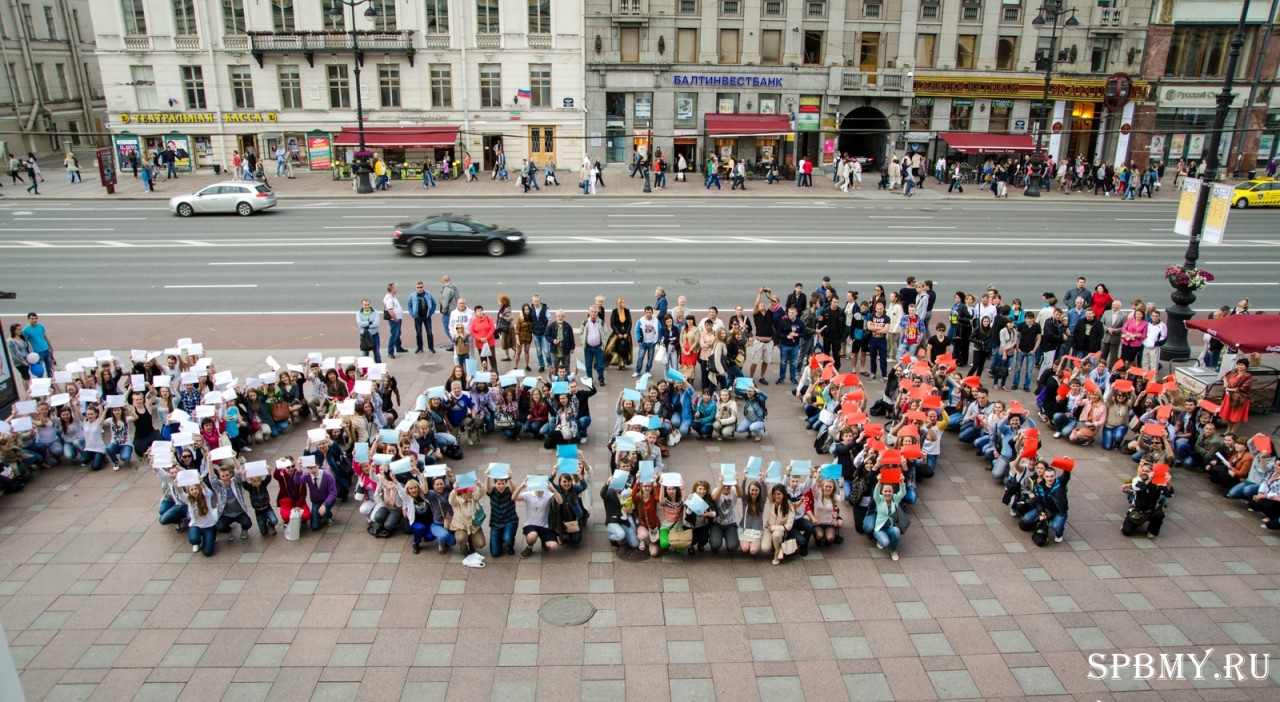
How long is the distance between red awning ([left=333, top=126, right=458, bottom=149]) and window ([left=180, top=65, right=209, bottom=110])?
759 centimetres

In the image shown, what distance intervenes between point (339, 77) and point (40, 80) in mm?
23955

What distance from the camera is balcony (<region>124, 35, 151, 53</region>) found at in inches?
1773

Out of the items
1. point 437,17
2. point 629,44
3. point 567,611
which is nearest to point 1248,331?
point 567,611

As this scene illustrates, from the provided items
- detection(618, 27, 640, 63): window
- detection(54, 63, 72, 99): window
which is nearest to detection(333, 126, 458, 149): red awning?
detection(618, 27, 640, 63): window

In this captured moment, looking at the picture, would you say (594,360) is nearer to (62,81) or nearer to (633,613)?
(633,613)

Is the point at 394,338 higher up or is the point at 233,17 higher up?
the point at 233,17

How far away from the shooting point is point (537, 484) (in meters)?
10.2

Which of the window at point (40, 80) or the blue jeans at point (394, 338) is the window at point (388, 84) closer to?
the window at point (40, 80)

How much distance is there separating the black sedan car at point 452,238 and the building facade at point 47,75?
33772 millimetres

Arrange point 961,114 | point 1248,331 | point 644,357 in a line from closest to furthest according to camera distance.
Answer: point 1248,331
point 644,357
point 961,114

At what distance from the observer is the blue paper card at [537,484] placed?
10188mm

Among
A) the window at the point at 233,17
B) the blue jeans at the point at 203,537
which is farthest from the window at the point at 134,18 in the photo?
the blue jeans at the point at 203,537

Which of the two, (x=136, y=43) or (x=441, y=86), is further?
(x=441, y=86)

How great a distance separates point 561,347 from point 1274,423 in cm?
1286
